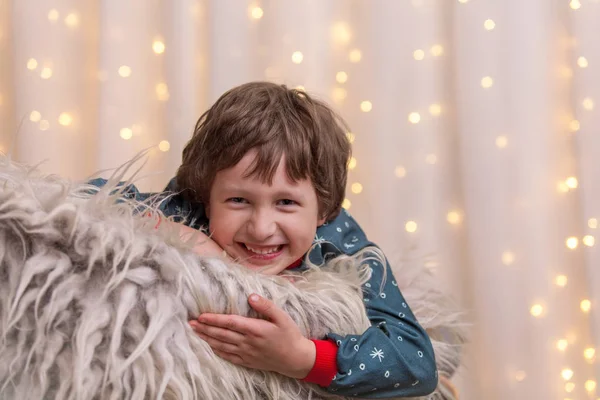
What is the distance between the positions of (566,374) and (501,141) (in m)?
0.53

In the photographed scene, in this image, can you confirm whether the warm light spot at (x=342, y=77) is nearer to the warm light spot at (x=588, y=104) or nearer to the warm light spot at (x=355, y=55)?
the warm light spot at (x=355, y=55)

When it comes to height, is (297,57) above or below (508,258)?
above

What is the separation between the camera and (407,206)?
154 centimetres

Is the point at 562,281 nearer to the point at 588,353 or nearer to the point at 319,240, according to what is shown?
the point at 588,353

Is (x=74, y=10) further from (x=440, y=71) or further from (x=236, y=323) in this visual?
(x=236, y=323)

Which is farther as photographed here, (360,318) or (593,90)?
(593,90)

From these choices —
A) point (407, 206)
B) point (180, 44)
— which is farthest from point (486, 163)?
point (180, 44)

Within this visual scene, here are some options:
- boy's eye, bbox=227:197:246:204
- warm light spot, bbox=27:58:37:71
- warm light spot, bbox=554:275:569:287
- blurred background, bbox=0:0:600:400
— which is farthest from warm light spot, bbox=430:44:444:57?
warm light spot, bbox=27:58:37:71

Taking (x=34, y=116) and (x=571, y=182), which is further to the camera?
(x=34, y=116)

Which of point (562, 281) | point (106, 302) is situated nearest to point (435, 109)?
point (562, 281)

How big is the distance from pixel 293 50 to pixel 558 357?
0.92 metres

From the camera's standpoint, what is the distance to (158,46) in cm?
163

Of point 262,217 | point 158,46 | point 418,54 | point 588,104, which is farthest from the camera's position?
point 158,46

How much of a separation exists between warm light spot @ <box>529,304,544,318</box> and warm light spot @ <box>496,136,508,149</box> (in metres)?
0.36
